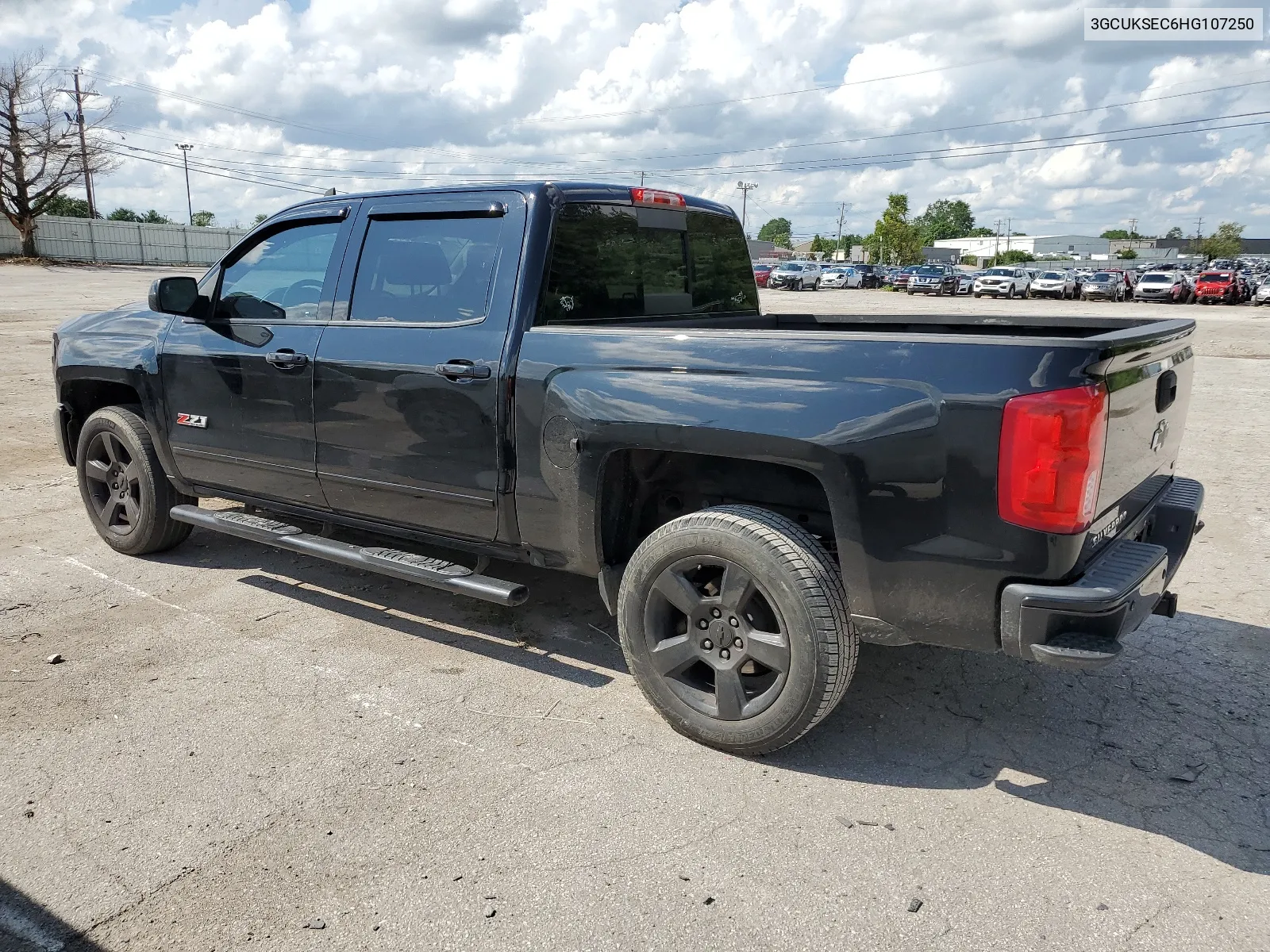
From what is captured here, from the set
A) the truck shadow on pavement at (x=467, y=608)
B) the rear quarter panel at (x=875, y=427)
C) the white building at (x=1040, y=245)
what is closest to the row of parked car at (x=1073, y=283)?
the truck shadow on pavement at (x=467, y=608)

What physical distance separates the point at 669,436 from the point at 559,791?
4.03 ft

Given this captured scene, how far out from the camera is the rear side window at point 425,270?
3.92 m

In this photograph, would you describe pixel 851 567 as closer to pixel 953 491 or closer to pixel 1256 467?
pixel 953 491

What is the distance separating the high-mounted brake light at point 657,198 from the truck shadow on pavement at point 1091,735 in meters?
2.22

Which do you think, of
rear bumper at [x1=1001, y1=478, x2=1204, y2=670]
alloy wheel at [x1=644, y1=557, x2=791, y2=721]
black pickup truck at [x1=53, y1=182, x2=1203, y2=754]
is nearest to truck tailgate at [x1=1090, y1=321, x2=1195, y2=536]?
black pickup truck at [x1=53, y1=182, x2=1203, y2=754]

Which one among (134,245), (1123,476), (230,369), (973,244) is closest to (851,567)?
(1123,476)

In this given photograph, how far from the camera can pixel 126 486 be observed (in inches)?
217

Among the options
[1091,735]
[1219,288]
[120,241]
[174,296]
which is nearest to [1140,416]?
[1091,735]

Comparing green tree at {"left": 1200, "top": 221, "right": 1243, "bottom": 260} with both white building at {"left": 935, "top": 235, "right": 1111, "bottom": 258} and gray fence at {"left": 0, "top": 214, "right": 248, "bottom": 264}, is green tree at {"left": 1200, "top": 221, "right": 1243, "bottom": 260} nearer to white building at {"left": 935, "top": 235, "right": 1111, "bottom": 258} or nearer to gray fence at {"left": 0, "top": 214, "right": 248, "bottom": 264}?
white building at {"left": 935, "top": 235, "right": 1111, "bottom": 258}

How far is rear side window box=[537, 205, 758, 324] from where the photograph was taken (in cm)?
392

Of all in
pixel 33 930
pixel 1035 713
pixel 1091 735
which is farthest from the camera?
pixel 1035 713

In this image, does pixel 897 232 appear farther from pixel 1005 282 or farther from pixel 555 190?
pixel 555 190

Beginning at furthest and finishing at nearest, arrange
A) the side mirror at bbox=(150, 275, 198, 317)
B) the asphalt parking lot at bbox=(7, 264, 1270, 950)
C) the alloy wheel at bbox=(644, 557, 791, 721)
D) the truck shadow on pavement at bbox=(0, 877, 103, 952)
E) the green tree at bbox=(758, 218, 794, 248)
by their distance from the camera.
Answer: the green tree at bbox=(758, 218, 794, 248) → the side mirror at bbox=(150, 275, 198, 317) → the alloy wheel at bbox=(644, 557, 791, 721) → the asphalt parking lot at bbox=(7, 264, 1270, 950) → the truck shadow on pavement at bbox=(0, 877, 103, 952)

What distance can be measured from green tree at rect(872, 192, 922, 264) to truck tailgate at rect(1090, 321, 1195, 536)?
91823 mm
